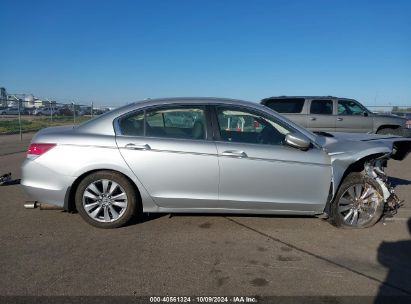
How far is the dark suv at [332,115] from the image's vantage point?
12961 mm

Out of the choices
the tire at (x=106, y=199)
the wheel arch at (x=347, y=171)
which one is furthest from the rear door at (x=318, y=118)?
the tire at (x=106, y=199)

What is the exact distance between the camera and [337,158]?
4.54 meters

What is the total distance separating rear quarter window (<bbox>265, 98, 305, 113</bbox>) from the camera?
13023 millimetres

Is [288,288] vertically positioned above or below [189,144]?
below

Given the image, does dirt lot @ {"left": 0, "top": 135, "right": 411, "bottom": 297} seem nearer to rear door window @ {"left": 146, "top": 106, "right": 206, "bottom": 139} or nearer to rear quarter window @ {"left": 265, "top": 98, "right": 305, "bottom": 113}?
rear door window @ {"left": 146, "top": 106, "right": 206, "bottom": 139}

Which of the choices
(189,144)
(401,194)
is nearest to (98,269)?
(189,144)

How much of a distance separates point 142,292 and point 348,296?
170 cm

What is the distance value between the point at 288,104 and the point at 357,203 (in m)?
8.80

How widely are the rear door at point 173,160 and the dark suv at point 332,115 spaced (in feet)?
29.3

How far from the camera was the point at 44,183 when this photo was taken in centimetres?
445

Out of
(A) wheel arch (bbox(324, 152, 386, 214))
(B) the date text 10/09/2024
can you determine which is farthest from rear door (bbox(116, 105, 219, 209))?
(B) the date text 10/09/2024

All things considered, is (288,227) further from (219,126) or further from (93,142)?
(93,142)

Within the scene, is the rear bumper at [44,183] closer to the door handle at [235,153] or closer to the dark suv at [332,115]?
the door handle at [235,153]

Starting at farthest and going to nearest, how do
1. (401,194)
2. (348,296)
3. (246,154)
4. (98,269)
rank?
(401,194), (246,154), (98,269), (348,296)
